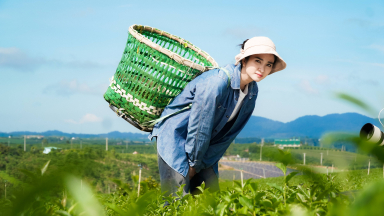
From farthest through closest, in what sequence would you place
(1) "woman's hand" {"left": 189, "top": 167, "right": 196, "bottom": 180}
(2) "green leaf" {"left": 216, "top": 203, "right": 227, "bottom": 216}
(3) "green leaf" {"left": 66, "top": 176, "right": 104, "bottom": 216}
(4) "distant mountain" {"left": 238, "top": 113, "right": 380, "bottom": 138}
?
(4) "distant mountain" {"left": 238, "top": 113, "right": 380, "bottom": 138}, (1) "woman's hand" {"left": 189, "top": 167, "right": 196, "bottom": 180}, (2) "green leaf" {"left": 216, "top": 203, "right": 227, "bottom": 216}, (3) "green leaf" {"left": 66, "top": 176, "right": 104, "bottom": 216}

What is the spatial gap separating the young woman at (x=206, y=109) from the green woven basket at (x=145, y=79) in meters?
0.07

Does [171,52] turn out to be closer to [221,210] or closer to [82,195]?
[221,210]

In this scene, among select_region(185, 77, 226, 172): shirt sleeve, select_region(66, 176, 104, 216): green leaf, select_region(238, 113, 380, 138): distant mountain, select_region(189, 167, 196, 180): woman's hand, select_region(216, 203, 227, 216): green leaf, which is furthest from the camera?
select_region(238, 113, 380, 138): distant mountain

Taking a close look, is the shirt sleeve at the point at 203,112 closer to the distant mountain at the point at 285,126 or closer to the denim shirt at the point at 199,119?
the denim shirt at the point at 199,119

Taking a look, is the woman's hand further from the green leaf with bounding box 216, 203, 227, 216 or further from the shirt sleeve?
the green leaf with bounding box 216, 203, 227, 216

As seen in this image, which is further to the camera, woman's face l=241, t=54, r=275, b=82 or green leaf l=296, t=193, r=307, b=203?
woman's face l=241, t=54, r=275, b=82

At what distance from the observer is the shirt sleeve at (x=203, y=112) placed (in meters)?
2.04

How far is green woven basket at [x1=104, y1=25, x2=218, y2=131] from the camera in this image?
2.17 m

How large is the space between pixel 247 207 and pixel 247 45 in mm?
1662

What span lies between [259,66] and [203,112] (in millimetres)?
487

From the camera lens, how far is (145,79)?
2240 mm

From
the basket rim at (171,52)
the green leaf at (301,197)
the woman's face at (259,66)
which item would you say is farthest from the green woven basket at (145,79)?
the green leaf at (301,197)

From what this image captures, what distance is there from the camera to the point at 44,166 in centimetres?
46

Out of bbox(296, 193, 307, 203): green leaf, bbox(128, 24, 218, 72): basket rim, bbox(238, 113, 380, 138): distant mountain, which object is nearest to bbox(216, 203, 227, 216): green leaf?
bbox(296, 193, 307, 203): green leaf
